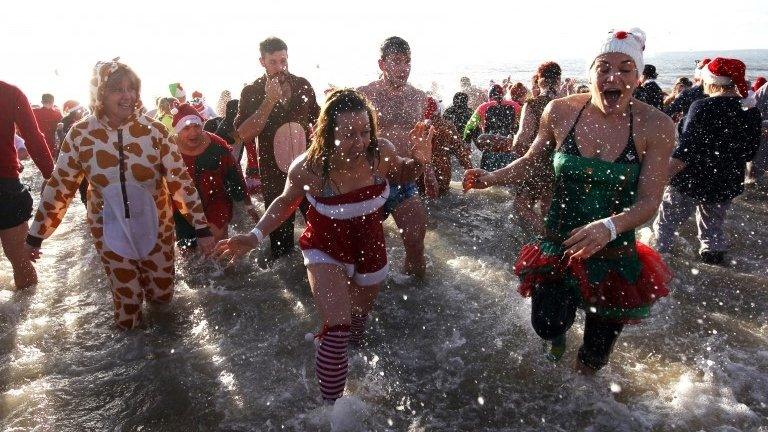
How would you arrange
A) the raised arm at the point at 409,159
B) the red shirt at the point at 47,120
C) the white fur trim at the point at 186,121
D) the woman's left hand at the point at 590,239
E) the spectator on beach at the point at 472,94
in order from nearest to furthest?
the woman's left hand at the point at 590,239
the raised arm at the point at 409,159
the white fur trim at the point at 186,121
the red shirt at the point at 47,120
the spectator on beach at the point at 472,94

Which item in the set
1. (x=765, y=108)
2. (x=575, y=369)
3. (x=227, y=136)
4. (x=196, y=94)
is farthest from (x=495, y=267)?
(x=196, y=94)

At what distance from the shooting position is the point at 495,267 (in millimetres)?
5852

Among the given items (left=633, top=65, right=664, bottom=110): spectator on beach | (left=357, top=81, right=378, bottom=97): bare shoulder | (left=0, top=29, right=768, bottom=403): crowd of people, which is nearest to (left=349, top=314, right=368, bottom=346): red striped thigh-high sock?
(left=0, top=29, right=768, bottom=403): crowd of people

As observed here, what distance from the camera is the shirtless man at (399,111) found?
16.2ft

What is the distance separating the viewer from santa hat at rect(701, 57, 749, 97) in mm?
5301

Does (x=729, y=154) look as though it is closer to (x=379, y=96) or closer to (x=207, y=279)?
(x=379, y=96)

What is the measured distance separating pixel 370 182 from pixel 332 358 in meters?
1.11

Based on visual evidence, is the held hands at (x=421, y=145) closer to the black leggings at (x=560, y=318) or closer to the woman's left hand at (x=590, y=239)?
the black leggings at (x=560, y=318)

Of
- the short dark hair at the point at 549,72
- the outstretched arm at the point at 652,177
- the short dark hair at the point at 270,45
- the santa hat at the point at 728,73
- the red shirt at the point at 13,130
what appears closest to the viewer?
the outstretched arm at the point at 652,177

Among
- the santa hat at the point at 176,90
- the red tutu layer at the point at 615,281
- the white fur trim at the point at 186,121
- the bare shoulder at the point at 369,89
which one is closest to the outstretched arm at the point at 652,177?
the red tutu layer at the point at 615,281

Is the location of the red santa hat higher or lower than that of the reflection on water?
higher

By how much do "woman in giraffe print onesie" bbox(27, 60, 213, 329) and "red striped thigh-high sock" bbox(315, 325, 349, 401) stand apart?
5.29ft

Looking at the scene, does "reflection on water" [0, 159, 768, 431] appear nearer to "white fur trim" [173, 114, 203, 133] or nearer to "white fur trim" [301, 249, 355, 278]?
"white fur trim" [301, 249, 355, 278]

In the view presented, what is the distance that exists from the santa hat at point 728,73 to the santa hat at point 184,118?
5.44m
